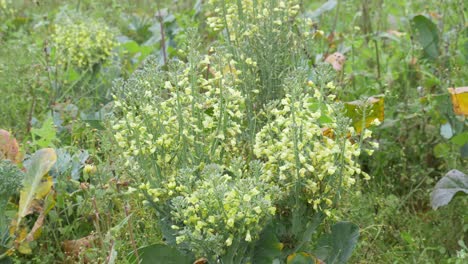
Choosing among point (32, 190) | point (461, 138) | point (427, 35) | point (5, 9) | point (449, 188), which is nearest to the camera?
point (32, 190)

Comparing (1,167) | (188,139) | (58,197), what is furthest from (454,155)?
(1,167)

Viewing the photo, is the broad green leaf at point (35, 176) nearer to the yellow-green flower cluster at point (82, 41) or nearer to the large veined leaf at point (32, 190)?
the large veined leaf at point (32, 190)

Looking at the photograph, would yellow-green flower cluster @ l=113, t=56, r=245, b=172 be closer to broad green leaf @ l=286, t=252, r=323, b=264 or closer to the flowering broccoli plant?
the flowering broccoli plant

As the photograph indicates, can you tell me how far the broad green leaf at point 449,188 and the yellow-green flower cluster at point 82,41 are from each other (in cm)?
181

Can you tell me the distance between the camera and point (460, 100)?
9.62ft

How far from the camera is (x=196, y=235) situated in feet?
6.88

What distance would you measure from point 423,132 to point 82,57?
1683mm

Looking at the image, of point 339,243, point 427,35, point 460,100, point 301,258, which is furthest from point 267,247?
point 427,35

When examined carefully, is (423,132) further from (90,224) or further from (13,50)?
(13,50)

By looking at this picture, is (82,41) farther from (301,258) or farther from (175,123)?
(301,258)

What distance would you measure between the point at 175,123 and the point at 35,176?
60cm

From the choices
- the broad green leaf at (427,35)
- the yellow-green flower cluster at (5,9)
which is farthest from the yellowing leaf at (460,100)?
the yellow-green flower cluster at (5,9)

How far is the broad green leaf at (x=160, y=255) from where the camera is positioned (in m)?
2.33

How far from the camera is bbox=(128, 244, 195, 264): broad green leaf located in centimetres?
233
